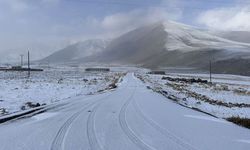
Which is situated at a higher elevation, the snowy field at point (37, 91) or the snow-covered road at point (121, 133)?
the snow-covered road at point (121, 133)

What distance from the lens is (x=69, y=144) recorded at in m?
8.38

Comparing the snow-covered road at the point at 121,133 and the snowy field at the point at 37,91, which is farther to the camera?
the snowy field at the point at 37,91

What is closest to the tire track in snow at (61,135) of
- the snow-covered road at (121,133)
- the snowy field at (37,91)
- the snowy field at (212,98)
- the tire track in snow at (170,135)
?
the snow-covered road at (121,133)

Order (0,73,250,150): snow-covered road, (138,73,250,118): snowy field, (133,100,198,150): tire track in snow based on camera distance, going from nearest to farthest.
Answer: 1. (133,100,198,150): tire track in snow
2. (0,73,250,150): snow-covered road
3. (138,73,250,118): snowy field

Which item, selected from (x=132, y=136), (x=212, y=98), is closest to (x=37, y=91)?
(x=212, y=98)

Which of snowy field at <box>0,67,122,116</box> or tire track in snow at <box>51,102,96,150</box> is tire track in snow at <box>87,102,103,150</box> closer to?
tire track in snow at <box>51,102,96,150</box>

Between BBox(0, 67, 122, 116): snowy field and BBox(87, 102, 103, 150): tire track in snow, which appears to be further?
BBox(0, 67, 122, 116): snowy field

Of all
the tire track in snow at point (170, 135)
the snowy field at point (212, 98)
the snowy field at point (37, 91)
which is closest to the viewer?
the tire track in snow at point (170, 135)

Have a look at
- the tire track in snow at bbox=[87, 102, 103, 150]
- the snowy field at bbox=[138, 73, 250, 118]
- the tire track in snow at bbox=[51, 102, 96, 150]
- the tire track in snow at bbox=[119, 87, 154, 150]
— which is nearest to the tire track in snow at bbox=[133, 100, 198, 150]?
the tire track in snow at bbox=[119, 87, 154, 150]

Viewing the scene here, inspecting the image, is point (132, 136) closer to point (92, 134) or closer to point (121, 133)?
point (121, 133)

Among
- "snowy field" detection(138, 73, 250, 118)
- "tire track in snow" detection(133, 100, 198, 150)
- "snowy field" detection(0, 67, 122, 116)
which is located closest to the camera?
"tire track in snow" detection(133, 100, 198, 150)

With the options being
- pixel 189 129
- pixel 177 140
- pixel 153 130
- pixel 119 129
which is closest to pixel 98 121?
pixel 119 129

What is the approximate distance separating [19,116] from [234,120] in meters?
8.78

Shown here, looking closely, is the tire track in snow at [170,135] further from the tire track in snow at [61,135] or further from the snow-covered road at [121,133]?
the tire track in snow at [61,135]
